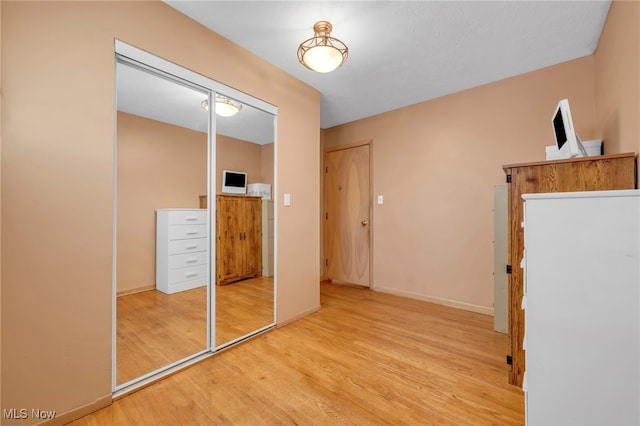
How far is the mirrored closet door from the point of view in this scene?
170cm

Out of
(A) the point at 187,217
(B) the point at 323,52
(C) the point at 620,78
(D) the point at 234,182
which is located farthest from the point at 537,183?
(A) the point at 187,217

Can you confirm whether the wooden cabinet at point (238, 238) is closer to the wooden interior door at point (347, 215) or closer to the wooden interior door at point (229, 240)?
the wooden interior door at point (229, 240)

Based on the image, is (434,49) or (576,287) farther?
(434,49)

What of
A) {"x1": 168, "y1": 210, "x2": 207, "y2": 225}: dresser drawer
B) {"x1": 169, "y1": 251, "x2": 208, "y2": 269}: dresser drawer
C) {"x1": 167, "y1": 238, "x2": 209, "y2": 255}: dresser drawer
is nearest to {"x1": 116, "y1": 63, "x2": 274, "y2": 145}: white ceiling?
{"x1": 168, "y1": 210, "x2": 207, "y2": 225}: dresser drawer

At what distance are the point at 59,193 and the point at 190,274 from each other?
985 millimetres

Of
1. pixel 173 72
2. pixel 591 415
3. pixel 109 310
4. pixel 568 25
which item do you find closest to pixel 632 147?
pixel 568 25

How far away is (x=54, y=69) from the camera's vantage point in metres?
1.35

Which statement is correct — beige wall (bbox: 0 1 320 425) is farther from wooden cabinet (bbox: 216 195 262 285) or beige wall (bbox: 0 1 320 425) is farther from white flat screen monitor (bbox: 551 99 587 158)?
white flat screen monitor (bbox: 551 99 587 158)

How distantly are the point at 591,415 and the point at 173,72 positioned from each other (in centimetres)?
275

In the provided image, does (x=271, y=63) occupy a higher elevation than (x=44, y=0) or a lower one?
higher

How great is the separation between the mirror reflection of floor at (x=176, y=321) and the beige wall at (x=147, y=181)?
174 millimetres

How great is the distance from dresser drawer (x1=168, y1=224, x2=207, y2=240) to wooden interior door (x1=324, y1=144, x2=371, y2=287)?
2490 mm

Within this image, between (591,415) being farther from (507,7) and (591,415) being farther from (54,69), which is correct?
(54,69)

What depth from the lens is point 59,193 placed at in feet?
4.46
